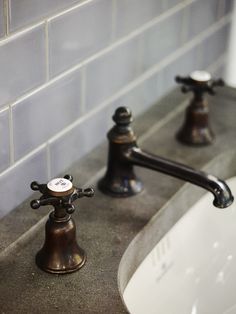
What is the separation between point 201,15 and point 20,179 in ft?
1.87

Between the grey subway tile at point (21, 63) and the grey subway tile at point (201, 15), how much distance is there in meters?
0.46

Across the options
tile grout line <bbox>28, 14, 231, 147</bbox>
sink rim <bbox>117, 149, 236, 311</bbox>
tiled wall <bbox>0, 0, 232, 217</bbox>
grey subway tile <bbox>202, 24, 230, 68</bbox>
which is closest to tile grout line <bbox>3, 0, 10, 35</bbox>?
tiled wall <bbox>0, 0, 232, 217</bbox>

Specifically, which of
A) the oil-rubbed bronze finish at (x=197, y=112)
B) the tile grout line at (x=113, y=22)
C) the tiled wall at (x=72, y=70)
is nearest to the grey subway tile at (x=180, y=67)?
the tiled wall at (x=72, y=70)

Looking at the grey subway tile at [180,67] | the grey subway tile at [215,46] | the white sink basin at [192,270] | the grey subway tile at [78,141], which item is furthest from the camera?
the grey subway tile at [215,46]

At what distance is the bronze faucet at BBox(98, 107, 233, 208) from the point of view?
98 centimetres

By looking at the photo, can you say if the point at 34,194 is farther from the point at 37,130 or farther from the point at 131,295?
the point at 131,295

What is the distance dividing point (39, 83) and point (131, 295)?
1.03 ft

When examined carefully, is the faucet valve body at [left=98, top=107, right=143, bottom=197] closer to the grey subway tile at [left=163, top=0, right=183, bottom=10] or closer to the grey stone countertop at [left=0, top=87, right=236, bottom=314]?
the grey stone countertop at [left=0, top=87, right=236, bottom=314]

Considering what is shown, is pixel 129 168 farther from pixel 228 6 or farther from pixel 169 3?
pixel 228 6

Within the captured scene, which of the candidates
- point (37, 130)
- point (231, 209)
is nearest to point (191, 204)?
point (231, 209)

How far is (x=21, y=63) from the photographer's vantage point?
3.14ft

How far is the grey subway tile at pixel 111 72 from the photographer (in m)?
1.13

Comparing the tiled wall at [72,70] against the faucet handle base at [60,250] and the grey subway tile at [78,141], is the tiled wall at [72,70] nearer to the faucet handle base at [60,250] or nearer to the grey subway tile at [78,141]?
the grey subway tile at [78,141]

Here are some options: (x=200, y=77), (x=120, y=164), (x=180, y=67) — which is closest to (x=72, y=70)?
(x=120, y=164)
